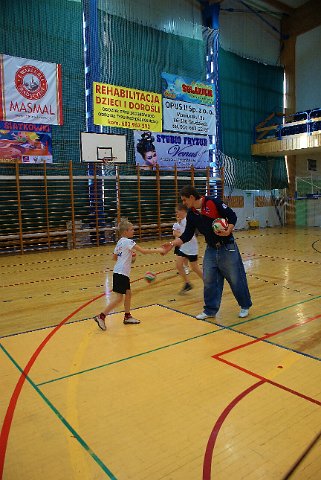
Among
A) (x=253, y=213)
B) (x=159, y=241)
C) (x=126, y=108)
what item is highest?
(x=126, y=108)

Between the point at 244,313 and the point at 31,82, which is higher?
the point at 31,82

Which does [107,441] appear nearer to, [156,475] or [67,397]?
[156,475]

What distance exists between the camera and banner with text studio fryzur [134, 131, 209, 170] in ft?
44.5

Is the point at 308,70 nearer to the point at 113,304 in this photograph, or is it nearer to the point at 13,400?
the point at 113,304

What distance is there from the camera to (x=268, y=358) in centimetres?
354

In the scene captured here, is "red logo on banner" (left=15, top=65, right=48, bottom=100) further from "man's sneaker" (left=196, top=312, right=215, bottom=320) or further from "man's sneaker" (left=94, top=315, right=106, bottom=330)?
"man's sneaker" (left=196, top=312, right=215, bottom=320)

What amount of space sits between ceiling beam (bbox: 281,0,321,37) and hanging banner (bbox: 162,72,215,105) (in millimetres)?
6174

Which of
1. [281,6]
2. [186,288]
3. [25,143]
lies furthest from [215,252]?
[281,6]

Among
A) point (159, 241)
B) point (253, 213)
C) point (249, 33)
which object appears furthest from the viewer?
point (253, 213)

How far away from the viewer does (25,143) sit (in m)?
11.3

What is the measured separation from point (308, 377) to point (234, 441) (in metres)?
1.12

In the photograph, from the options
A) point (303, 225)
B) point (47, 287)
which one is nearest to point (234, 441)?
point (47, 287)

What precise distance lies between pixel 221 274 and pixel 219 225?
0.71 meters

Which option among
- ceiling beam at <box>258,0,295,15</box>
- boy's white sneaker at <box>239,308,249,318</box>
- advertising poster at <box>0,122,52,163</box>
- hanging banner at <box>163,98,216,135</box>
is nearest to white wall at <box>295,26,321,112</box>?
ceiling beam at <box>258,0,295,15</box>
